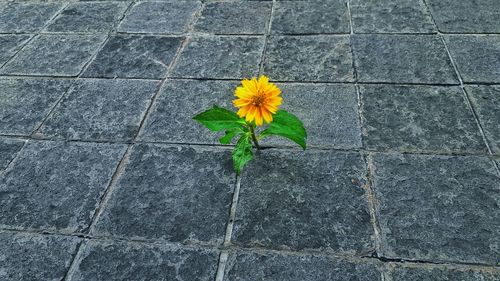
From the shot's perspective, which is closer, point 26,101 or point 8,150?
point 8,150

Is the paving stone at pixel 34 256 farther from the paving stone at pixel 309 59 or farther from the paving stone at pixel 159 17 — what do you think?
the paving stone at pixel 159 17

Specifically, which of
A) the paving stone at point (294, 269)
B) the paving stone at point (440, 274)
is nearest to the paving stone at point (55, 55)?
the paving stone at point (294, 269)

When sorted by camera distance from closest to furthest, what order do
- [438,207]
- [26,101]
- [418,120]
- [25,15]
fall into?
[438,207]
[418,120]
[26,101]
[25,15]

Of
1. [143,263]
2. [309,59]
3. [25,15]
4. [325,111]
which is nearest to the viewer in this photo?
[143,263]

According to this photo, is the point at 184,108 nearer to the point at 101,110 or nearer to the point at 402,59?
the point at 101,110

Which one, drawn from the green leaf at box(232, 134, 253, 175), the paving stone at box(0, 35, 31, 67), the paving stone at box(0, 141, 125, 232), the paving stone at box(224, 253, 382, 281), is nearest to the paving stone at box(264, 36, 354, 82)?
the green leaf at box(232, 134, 253, 175)

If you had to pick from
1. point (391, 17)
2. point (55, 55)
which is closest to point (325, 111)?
point (391, 17)
